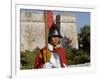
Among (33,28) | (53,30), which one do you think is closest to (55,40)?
(53,30)

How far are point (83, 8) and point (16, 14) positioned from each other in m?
0.61

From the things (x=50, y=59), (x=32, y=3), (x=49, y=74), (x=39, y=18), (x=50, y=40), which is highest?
(x=32, y=3)

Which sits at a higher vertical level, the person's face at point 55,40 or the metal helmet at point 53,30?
the metal helmet at point 53,30

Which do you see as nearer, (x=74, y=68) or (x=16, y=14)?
(x=16, y=14)

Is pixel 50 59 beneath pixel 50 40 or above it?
beneath

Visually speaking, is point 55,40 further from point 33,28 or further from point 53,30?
point 33,28

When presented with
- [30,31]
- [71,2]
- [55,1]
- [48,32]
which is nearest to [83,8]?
[71,2]

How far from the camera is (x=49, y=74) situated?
1820 mm

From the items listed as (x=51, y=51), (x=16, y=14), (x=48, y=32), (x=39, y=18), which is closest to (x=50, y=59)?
(x=51, y=51)

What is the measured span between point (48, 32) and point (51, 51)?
0.17 m

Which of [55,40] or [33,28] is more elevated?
[33,28]

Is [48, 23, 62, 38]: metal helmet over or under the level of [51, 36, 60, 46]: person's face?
over

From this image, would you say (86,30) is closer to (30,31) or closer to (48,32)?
(48,32)

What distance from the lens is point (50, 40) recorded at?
183 cm
